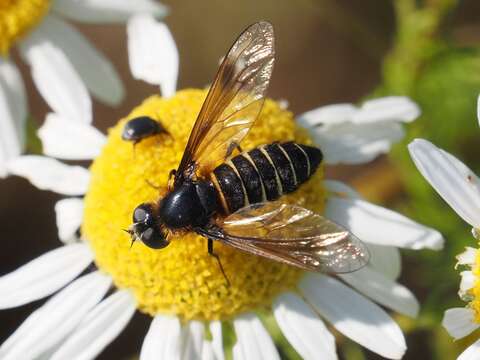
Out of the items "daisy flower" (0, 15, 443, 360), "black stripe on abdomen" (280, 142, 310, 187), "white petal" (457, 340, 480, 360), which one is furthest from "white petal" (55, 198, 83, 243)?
"white petal" (457, 340, 480, 360)

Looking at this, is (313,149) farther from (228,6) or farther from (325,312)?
(228,6)

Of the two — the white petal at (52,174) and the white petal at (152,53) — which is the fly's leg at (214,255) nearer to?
the white petal at (52,174)

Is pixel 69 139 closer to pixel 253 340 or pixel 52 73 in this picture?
pixel 52 73

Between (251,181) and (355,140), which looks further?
(355,140)

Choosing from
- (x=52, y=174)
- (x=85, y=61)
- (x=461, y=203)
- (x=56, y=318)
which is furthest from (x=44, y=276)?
(x=461, y=203)

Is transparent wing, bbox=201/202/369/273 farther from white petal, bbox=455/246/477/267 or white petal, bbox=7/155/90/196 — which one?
white petal, bbox=7/155/90/196

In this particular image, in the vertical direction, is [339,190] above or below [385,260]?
above

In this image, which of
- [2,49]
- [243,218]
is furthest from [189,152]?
[2,49]
